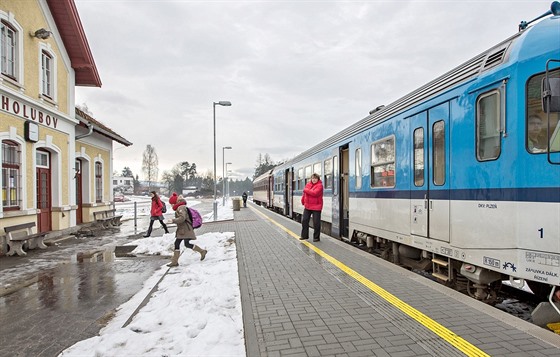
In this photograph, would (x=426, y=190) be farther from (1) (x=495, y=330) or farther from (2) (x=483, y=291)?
(1) (x=495, y=330)

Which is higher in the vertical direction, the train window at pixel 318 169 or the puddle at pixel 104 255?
the train window at pixel 318 169

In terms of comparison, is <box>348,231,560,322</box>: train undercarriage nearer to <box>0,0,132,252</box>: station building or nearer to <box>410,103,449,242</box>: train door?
<box>410,103,449,242</box>: train door

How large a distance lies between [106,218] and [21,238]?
7730 millimetres

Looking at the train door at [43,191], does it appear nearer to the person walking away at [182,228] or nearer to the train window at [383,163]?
the person walking away at [182,228]

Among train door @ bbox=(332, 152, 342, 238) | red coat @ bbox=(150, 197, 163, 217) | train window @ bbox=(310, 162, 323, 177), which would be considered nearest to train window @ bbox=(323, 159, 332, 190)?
train door @ bbox=(332, 152, 342, 238)

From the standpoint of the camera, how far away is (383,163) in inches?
303

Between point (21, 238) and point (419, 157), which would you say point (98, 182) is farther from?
point (419, 157)

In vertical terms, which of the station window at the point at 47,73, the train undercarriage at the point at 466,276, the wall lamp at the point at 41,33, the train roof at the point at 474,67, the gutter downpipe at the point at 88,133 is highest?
the wall lamp at the point at 41,33

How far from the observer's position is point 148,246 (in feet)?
35.8

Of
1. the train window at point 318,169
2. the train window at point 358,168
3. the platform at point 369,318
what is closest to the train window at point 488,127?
the platform at point 369,318

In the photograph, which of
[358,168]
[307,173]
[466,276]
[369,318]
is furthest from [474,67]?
[307,173]

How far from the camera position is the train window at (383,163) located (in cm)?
729

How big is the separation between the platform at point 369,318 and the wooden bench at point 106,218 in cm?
1258

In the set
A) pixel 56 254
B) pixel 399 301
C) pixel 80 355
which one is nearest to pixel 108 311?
pixel 80 355
